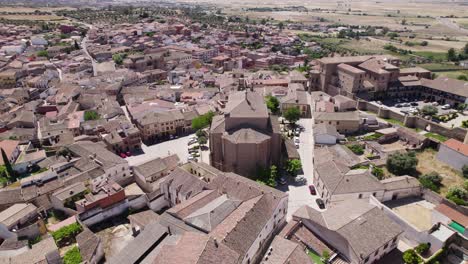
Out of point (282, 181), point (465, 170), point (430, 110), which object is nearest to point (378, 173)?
point (465, 170)

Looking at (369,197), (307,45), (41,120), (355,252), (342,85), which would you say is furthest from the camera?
(307,45)

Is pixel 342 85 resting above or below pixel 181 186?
above

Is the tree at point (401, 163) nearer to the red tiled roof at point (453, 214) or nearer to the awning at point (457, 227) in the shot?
the red tiled roof at point (453, 214)

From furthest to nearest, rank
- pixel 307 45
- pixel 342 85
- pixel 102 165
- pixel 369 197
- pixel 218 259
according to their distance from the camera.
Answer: pixel 307 45, pixel 342 85, pixel 102 165, pixel 369 197, pixel 218 259

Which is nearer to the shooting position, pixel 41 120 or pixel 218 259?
pixel 218 259

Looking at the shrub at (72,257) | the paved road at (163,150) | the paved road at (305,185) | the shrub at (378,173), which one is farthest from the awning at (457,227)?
the shrub at (72,257)

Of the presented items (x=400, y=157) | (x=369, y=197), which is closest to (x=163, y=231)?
(x=369, y=197)

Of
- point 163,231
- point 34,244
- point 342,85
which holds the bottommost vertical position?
point 34,244

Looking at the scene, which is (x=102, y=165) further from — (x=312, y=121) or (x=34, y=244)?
(x=312, y=121)
